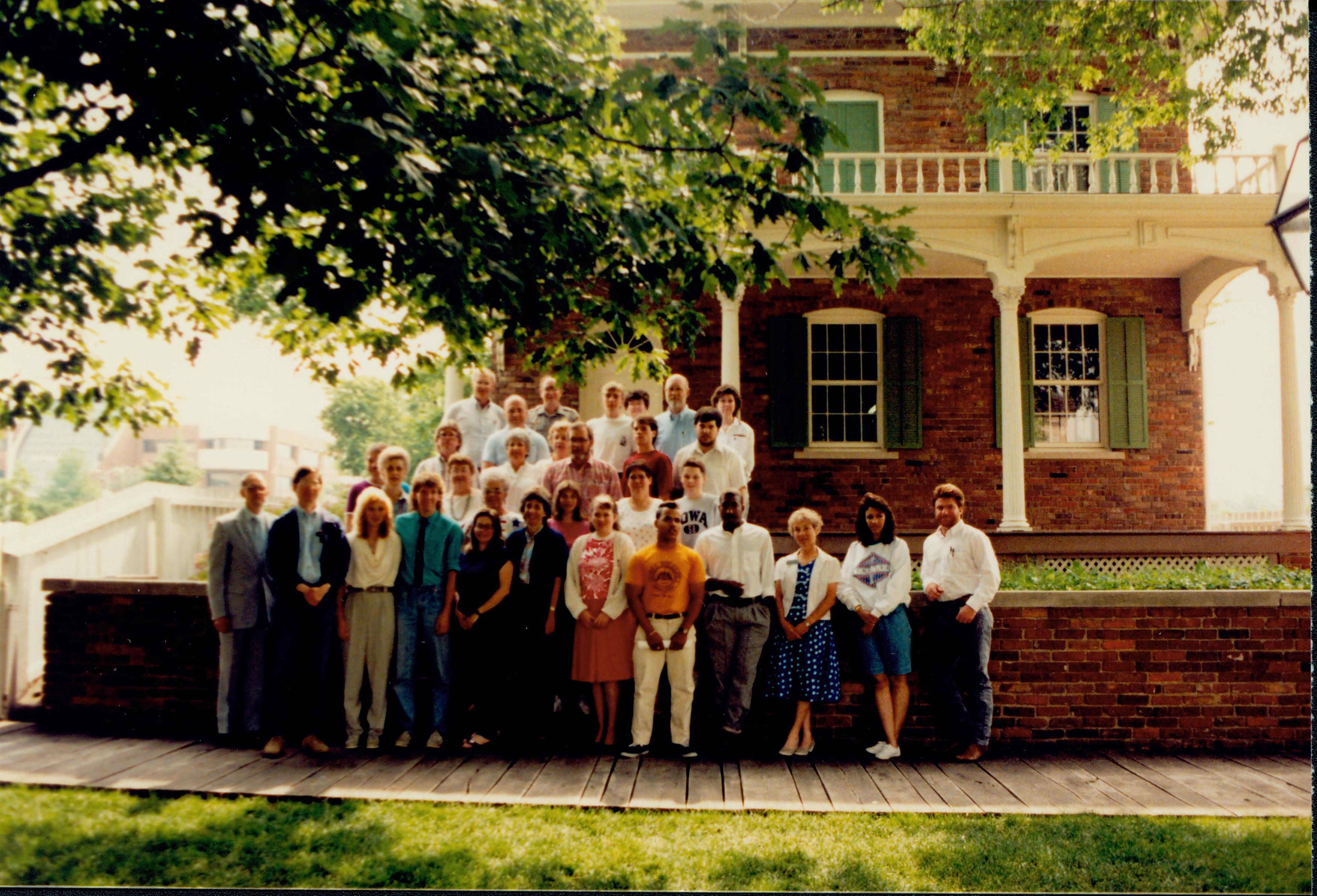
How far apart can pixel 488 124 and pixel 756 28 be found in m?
8.60

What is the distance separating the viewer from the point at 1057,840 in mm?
4668

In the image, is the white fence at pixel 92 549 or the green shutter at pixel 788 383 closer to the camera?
the white fence at pixel 92 549

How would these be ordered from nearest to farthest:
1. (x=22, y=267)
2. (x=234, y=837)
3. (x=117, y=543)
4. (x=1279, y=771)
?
1. (x=234, y=837)
2. (x=22, y=267)
3. (x=1279, y=771)
4. (x=117, y=543)

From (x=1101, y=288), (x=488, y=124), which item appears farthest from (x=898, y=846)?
(x=1101, y=288)

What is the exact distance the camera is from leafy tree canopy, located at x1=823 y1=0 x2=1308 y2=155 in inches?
314

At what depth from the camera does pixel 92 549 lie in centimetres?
722

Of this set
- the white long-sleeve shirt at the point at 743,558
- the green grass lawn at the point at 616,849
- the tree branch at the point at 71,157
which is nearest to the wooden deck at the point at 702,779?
the green grass lawn at the point at 616,849

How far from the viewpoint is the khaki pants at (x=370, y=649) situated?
19.7 feet

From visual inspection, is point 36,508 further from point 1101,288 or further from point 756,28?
point 1101,288

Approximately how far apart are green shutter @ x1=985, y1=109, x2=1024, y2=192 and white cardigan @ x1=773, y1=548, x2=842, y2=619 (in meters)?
5.80

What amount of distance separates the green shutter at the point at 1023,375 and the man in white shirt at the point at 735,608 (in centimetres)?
741

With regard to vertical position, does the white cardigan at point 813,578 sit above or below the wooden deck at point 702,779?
above

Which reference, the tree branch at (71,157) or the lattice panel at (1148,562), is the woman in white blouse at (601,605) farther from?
the lattice panel at (1148,562)

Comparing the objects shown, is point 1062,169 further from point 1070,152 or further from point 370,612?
point 370,612
